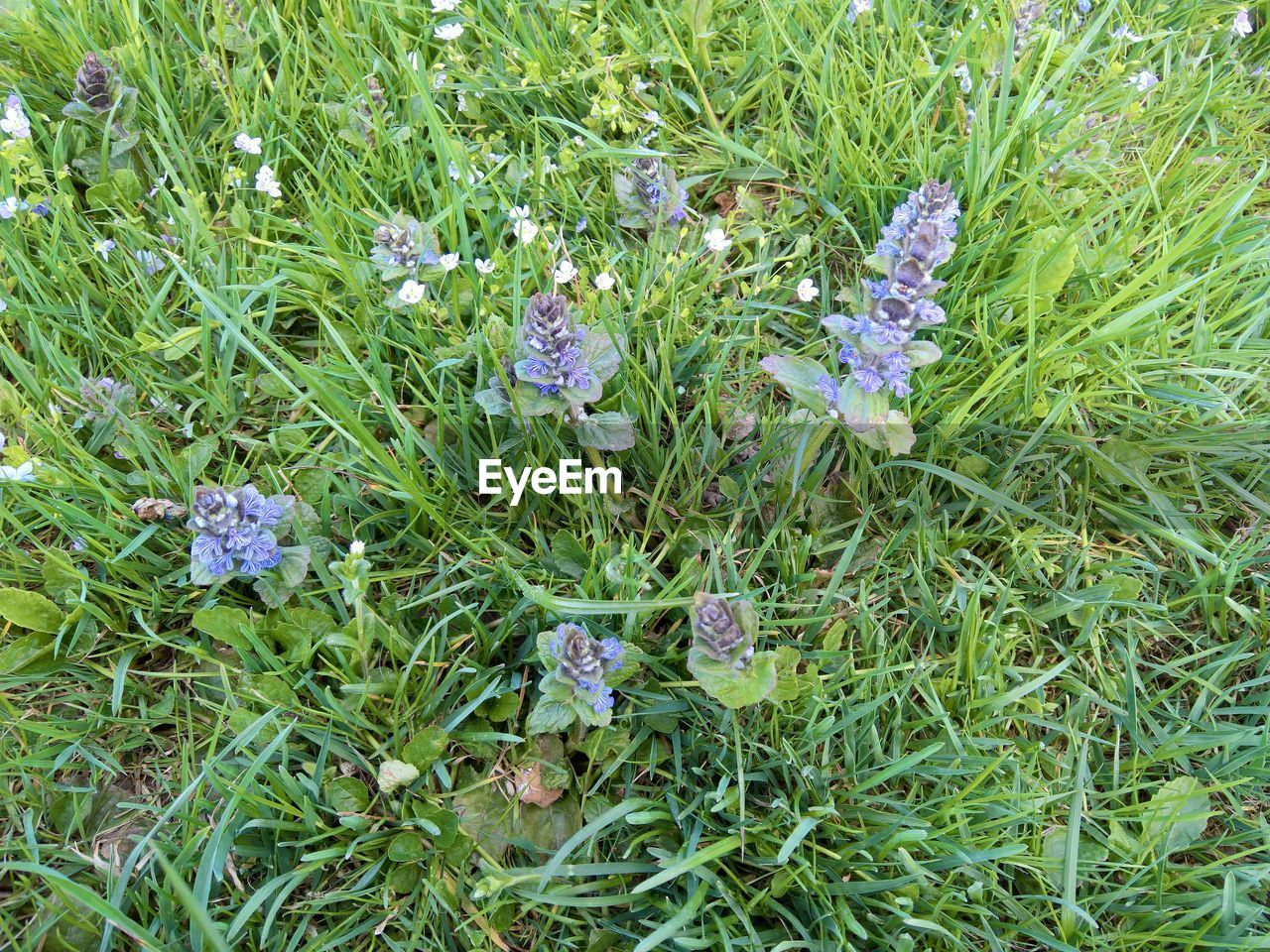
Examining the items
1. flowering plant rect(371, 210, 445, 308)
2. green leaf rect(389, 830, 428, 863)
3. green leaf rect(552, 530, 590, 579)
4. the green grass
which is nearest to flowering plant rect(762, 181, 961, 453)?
the green grass

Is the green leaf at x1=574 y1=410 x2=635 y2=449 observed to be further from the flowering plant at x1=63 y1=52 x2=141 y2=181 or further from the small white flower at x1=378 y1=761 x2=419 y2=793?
the flowering plant at x1=63 y1=52 x2=141 y2=181

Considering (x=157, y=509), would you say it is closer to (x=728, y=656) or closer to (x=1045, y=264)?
(x=728, y=656)

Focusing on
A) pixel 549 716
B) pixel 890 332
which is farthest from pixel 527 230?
pixel 549 716

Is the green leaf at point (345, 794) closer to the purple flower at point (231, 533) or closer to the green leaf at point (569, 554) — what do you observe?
the purple flower at point (231, 533)

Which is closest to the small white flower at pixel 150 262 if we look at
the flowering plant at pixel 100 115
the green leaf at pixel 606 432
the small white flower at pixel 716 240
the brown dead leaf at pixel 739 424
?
the flowering plant at pixel 100 115

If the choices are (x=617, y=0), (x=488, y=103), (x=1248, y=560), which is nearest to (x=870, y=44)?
(x=617, y=0)
